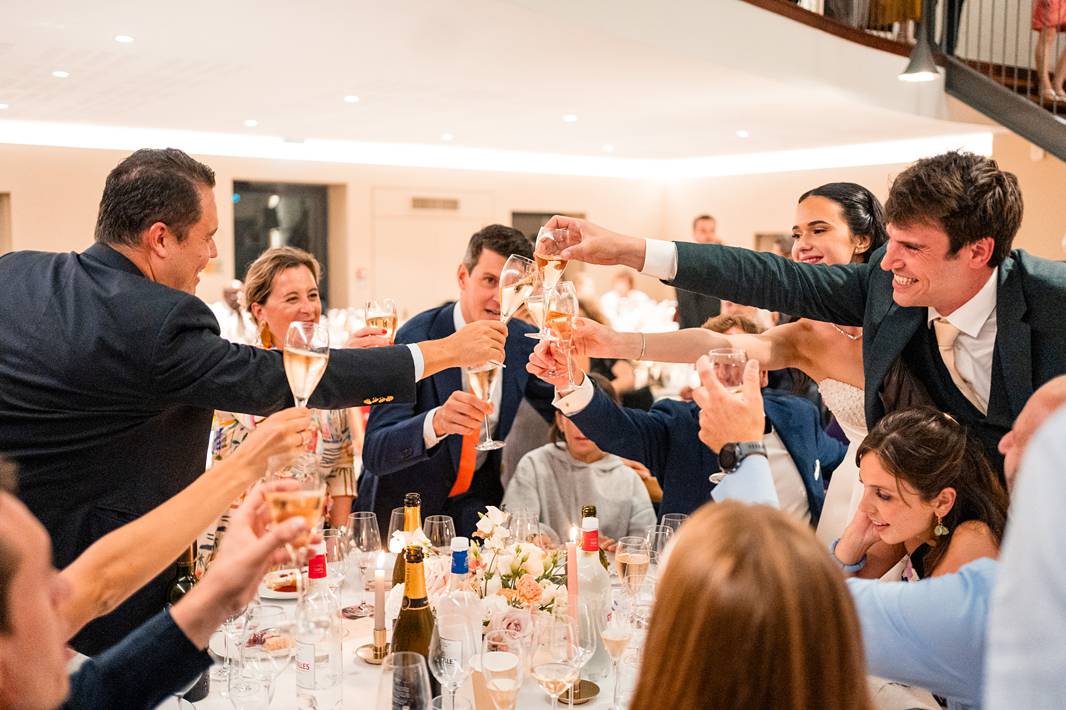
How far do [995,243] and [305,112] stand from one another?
8.14 m

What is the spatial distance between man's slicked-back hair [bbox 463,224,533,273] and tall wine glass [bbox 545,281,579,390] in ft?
2.51

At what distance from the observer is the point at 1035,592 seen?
102cm

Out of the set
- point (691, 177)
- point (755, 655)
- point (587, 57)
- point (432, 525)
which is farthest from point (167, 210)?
point (691, 177)

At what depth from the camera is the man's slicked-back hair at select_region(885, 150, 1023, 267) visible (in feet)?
6.63

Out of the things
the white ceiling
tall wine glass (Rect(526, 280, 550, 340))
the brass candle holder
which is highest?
the white ceiling

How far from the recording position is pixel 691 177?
14.5m

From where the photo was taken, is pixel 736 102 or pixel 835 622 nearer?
pixel 835 622

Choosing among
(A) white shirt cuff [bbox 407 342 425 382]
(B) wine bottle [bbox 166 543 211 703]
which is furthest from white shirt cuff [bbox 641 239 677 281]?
(B) wine bottle [bbox 166 543 211 703]

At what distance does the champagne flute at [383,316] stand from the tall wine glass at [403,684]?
1357mm

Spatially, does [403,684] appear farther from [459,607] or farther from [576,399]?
A: [576,399]

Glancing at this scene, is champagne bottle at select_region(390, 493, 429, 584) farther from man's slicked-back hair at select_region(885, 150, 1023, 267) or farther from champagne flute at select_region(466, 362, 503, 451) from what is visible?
man's slicked-back hair at select_region(885, 150, 1023, 267)

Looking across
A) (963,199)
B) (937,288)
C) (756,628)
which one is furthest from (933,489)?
(756,628)

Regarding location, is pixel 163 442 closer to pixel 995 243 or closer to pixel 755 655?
pixel 755 655

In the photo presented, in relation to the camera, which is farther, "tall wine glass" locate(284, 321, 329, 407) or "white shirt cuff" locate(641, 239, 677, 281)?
"white shirt cuff" locate(641, 239, 677, 281)
